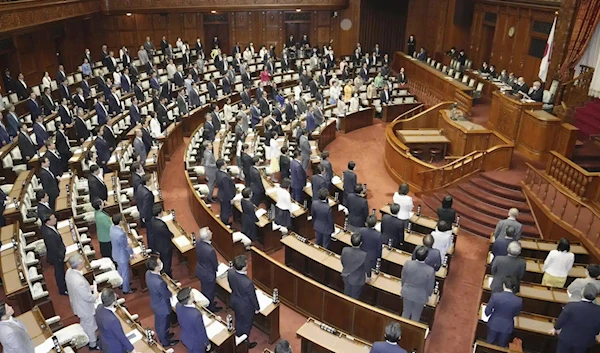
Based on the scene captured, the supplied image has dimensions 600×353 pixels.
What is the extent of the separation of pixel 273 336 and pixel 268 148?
5598 mm

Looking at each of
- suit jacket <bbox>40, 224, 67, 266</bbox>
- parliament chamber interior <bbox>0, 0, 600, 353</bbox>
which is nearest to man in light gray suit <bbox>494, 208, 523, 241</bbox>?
parliament chamber interior <bbox>0, 0, 600, 353</bbox>

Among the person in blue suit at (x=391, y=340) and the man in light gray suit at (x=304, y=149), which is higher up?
the person in blue suit at (x=391, y=340)

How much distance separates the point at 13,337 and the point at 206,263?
226 cm

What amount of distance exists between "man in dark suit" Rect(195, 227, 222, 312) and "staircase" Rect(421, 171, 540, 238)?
5479 millimetres

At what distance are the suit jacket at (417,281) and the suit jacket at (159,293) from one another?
2.88 metres

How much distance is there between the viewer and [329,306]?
20.8 ft

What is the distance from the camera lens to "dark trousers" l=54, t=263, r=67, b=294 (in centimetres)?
684

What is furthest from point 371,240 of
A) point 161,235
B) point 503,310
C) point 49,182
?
point 49,182

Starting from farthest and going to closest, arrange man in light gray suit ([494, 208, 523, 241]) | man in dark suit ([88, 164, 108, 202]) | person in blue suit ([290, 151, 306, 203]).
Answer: person in blue suit ([290, 151, 306, 203])
man in dark suit ([88, 164, 108, 202])
man in light gray suit ([494, 208, 523, 241])

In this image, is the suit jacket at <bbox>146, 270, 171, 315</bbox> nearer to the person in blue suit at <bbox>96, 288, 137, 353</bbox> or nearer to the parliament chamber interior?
the parliament chamber interior

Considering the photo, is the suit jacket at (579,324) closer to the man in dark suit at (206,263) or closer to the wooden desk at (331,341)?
the wooden desk at (331,341)

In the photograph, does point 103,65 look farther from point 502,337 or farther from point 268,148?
point 502,337

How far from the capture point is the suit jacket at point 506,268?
231 inches

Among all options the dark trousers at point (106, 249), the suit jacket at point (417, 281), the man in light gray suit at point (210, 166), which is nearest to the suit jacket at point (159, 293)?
the dark trousers at point (106, 249)
